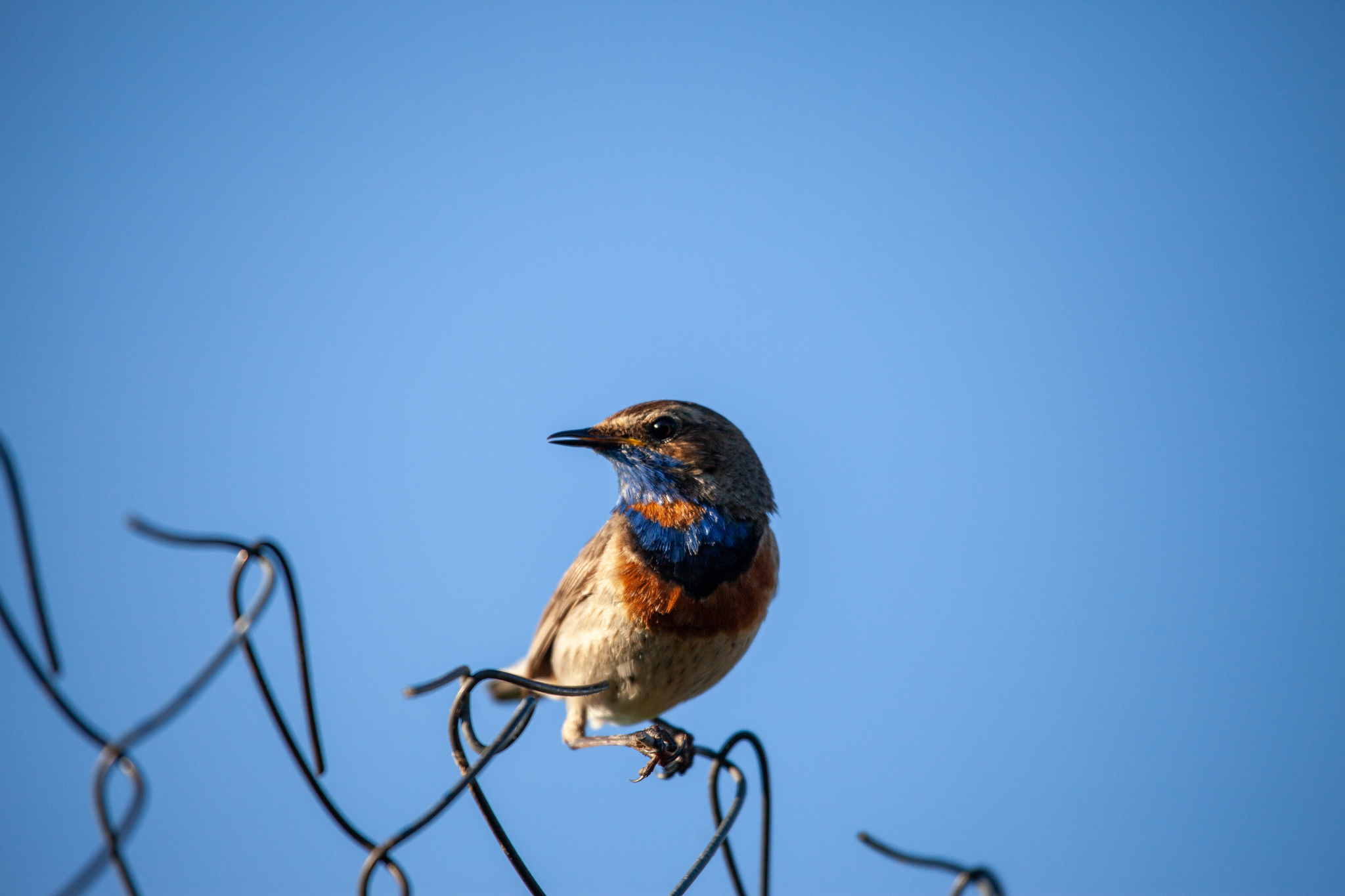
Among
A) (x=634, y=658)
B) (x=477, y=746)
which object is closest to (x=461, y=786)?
(x=477, y=746)

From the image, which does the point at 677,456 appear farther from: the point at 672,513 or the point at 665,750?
the point at 665,750

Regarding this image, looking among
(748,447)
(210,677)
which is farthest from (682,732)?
(210,677)

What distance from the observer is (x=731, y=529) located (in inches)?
211

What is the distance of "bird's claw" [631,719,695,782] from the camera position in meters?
5.34

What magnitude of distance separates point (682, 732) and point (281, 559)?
11.6 ft

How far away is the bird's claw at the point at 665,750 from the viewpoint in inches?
210

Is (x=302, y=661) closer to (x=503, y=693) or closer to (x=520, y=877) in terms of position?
(x=520, y=877)

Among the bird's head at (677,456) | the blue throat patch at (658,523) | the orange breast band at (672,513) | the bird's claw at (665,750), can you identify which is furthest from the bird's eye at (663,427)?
the bird's claw at (665,750)

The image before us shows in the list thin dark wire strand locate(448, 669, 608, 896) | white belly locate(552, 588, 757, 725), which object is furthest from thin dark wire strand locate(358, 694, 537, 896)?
white belly locate(552, 588, 757, 725)

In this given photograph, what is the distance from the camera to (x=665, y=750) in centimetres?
535

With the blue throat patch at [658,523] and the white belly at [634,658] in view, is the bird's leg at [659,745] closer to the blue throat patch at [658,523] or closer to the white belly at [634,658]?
the white belly at [634,658]

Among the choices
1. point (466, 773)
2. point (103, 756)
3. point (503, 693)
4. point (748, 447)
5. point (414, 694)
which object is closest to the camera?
point (103, 756)

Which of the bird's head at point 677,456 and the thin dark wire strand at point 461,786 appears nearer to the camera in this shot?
the thin dark wire strand at point 461,786

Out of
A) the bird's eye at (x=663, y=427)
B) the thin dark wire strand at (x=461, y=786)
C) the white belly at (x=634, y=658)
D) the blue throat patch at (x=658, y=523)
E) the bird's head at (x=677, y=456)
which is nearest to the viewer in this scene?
the thin dark wire strand at (x=461, y=786)
